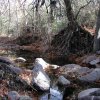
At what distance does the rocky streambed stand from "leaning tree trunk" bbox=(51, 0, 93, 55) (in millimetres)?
4118

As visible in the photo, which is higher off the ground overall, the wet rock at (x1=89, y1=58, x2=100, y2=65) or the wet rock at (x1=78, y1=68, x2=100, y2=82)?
the wet rock at (x1=89, y1=58, x2=100, y2=65)

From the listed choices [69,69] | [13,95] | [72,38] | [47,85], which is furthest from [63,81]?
[72,38]

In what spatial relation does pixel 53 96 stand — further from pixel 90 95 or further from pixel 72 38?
pixel 72 38

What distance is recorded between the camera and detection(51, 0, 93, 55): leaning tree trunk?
15.7 metres

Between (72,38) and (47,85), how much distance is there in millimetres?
6777

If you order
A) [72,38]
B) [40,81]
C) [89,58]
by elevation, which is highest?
[72,38]

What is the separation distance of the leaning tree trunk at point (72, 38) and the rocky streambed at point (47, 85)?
4.12m

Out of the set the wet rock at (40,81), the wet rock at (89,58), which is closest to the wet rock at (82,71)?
the wet rock at (40,81)

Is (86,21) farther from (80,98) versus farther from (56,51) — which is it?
(80,98)

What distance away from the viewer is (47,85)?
9.49 meters

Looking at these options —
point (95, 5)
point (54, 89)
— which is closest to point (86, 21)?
point (95, 5)

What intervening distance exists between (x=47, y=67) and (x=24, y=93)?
13.4 feet

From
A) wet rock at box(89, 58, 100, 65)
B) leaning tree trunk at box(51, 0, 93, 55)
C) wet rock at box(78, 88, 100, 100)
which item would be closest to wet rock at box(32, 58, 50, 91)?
wet rock at box(78, 88, 100, 100)

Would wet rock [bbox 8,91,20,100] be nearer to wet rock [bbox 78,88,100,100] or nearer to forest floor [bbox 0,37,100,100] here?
forest floor [bbox 0,37,100,100]
